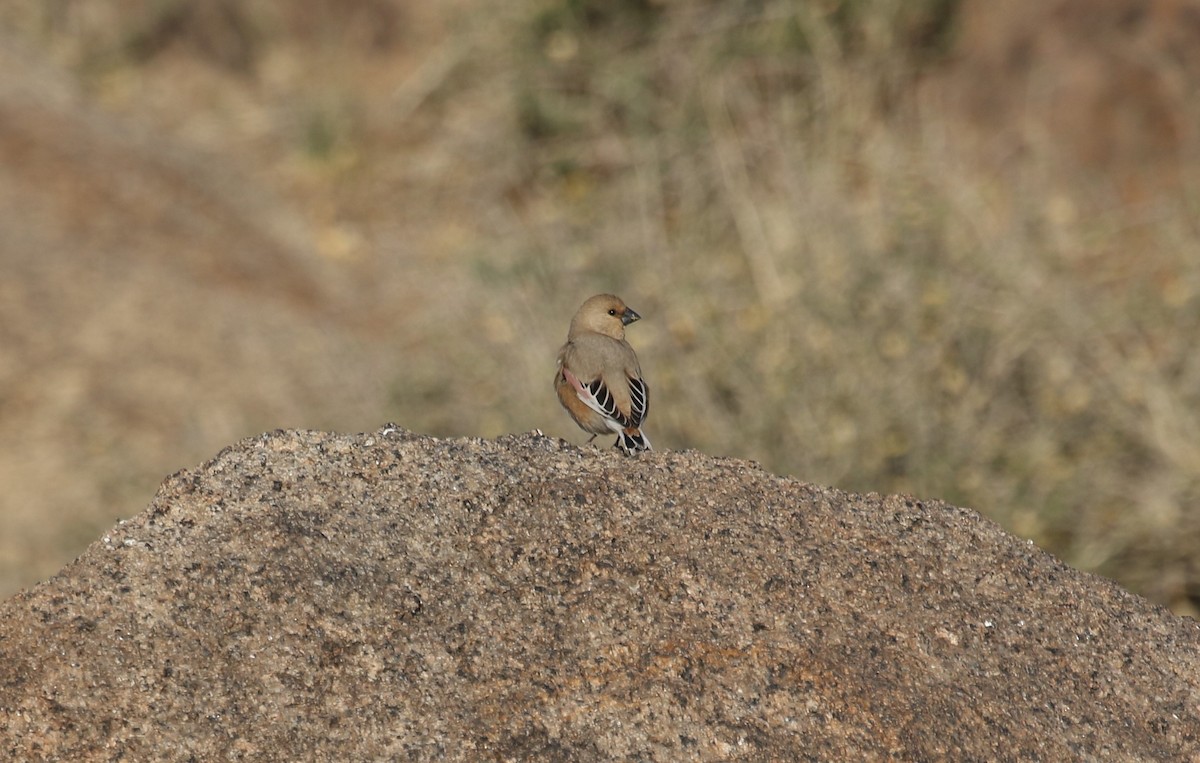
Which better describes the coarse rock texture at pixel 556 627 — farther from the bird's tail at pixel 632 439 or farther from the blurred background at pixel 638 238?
the blurred background at pixel 638 238

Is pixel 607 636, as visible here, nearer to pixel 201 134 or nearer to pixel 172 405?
pixel 172 405

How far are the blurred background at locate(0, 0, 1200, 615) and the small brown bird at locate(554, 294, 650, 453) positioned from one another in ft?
→ 6.24

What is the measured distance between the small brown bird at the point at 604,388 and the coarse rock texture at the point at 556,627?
0.99m

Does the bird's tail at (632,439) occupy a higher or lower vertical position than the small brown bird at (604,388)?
lower

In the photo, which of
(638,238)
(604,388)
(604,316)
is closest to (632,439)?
(604,388)

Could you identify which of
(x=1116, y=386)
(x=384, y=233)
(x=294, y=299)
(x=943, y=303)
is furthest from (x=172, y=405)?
(x=1116, y=386)

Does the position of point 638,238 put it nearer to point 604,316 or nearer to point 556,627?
point 604,316

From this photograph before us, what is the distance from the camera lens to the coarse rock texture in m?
2.95

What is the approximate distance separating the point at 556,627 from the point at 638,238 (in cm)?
562

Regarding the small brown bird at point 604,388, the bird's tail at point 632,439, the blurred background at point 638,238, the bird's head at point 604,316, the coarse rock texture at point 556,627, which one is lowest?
the coarse rock texture at point 556,627

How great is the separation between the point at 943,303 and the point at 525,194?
497 cm

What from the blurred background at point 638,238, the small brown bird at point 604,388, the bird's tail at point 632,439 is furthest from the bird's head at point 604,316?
the blurred background at point 638,238

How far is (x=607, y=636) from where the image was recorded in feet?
10.3

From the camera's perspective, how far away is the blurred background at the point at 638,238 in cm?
760
